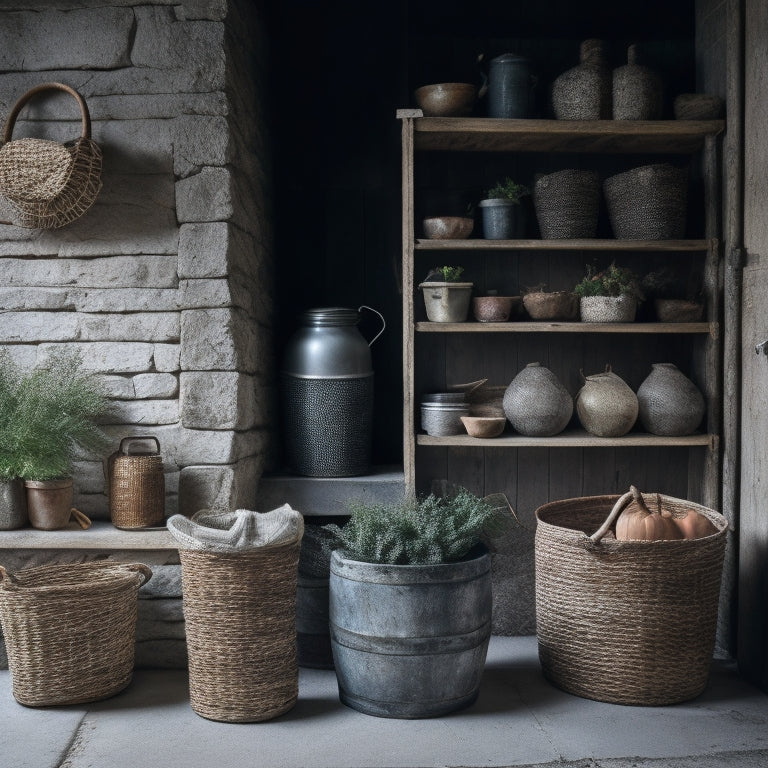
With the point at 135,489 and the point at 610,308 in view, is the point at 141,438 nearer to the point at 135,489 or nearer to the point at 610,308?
the point at 135,489

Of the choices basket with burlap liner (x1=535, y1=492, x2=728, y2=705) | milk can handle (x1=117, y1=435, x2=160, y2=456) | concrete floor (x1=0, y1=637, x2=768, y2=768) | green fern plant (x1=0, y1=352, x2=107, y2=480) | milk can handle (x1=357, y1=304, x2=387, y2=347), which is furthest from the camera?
milk can handle (x1=357, y1=304, x2=387, y2=347)

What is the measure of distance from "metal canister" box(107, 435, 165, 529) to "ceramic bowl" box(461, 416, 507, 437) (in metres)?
1.16

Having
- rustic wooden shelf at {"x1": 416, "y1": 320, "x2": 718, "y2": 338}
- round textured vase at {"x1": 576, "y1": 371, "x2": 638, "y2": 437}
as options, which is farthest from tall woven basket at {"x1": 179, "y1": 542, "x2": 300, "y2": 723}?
round textured vase at {"x1": 576, "y1": 371, "x2": 638, "y2": 437}

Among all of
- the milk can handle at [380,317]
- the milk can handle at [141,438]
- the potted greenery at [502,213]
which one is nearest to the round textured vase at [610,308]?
the potted greenery at [502,213]

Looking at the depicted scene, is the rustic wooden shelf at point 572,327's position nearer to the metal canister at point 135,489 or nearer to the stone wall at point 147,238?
the stone wall at point 147,238

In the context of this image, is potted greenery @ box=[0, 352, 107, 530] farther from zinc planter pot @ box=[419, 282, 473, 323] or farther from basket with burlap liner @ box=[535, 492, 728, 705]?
basket with burlap liner @ box=[535, 492, 728, 705]

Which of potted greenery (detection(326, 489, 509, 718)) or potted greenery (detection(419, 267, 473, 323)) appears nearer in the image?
potted greenery (detection(326, 489, 509, 718))

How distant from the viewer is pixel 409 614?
2523mm

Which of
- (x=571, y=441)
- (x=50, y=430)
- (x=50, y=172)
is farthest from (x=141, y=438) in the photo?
(x=571, y=441)

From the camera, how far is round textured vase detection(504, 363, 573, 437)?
10.6ft

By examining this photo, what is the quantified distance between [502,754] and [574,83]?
2.40 metres

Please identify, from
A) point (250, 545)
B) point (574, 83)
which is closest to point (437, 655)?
point (250, 545)

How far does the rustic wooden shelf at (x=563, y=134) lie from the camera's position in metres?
3.18

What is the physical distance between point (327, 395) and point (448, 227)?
81cm
